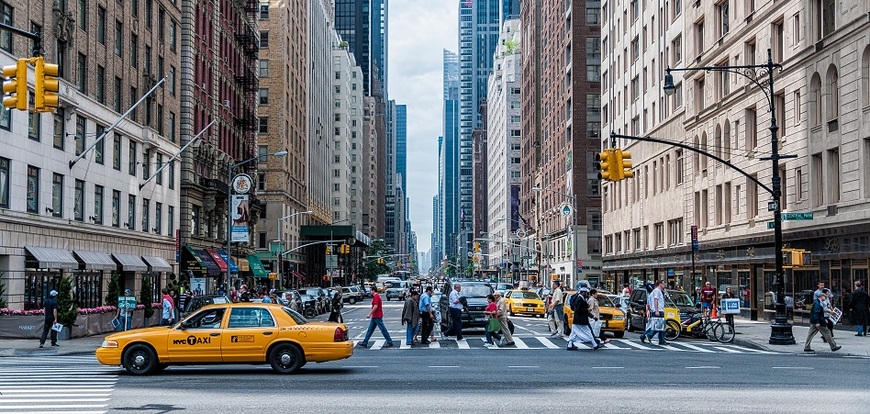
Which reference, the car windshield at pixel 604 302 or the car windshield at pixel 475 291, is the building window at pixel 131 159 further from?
the car windshield at pixel 604 302

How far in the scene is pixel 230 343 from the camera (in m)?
20.5

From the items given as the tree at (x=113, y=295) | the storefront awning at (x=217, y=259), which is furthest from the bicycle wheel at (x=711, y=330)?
the storefront awning at (x=217, y=259)

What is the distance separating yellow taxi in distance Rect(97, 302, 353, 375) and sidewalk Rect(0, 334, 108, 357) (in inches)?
357

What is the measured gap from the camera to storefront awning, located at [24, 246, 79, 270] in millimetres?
37875

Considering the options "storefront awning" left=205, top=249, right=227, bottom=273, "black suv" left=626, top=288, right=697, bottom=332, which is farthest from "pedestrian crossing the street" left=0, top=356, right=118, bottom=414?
"storefront awning" left=205, top=249, right=227, bottom=273

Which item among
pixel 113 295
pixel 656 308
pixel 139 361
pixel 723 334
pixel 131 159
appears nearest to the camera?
pixel 139 361

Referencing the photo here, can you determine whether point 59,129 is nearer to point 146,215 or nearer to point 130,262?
point 130,262

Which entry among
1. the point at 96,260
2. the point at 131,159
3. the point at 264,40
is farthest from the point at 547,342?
the point at 264,40

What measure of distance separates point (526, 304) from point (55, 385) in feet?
125

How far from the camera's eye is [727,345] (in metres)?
31.2

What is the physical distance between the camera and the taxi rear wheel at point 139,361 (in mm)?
20438

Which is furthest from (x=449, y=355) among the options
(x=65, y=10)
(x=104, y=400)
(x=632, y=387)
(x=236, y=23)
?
(x=236, y=23)

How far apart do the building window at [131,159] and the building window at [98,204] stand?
4589mm

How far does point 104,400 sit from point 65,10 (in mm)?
29777
